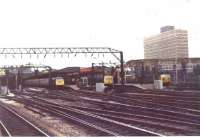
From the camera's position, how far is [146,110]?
2034 cm

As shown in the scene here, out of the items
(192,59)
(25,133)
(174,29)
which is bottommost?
(25,133)

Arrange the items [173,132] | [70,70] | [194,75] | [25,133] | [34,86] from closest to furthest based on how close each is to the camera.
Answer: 1. [173,132]
2. [25,133]
3. [194,75]
4. [70,70]
5. [34,86]

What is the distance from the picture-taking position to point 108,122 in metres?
16.0

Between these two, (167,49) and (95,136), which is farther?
(167,49)

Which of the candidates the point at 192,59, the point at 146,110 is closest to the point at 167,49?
the point at 192,59

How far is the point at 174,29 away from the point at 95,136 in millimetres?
190463

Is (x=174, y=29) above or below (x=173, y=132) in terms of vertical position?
above

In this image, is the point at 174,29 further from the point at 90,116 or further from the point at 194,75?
the point at 90,116

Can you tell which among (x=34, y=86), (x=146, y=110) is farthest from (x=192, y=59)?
(x=146, y=110)

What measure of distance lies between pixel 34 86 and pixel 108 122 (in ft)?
181

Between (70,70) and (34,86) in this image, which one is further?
(34,86)

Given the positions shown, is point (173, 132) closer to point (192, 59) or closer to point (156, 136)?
point (156, 136)

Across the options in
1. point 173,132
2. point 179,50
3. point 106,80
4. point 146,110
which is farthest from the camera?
point 179,50

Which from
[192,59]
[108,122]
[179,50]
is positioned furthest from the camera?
[179,50]
